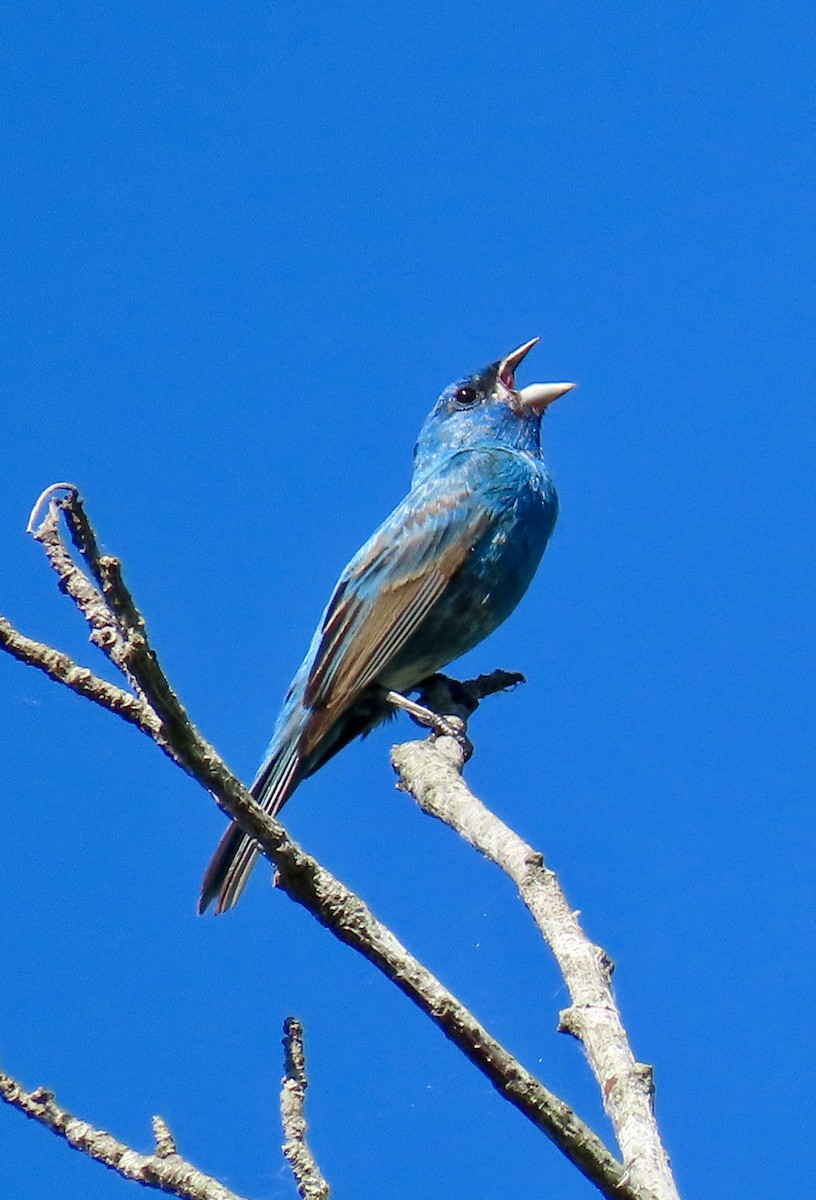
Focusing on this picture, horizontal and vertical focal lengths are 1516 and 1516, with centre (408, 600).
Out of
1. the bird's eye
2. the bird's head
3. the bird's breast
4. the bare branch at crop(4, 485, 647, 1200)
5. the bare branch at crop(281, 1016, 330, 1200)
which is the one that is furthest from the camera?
the bird's eye

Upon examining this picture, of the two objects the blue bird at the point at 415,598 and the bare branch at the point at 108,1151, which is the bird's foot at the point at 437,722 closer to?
the blue bird at the point at 415,598

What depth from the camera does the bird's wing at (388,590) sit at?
721 cm

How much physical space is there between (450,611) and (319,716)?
913mm

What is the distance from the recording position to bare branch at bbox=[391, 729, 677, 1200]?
108 inches

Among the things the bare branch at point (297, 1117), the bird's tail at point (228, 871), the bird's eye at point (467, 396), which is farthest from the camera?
the bird's eye at point (467, 396)

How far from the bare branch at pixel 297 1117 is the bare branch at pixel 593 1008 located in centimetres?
60

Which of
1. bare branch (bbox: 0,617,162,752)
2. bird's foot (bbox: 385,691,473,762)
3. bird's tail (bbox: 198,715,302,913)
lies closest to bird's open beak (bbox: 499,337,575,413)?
bird's foot (bbox: 385,691,473,762)

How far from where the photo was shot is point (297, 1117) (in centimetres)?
332

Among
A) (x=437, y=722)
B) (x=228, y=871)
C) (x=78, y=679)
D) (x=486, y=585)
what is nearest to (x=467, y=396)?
(x=486, y=585)

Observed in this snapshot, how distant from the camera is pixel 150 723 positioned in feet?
11.8

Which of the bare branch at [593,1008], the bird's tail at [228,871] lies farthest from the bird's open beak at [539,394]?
the bare branch at [593,1008]

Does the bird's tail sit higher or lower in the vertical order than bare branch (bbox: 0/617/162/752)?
higher

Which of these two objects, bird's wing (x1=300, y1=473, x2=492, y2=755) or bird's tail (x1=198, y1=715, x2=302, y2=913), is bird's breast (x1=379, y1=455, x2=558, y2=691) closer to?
bird's wing (x1=300, y1=473, x2=492, y2=755)

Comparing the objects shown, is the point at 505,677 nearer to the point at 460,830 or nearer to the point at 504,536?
the point at 504,536
